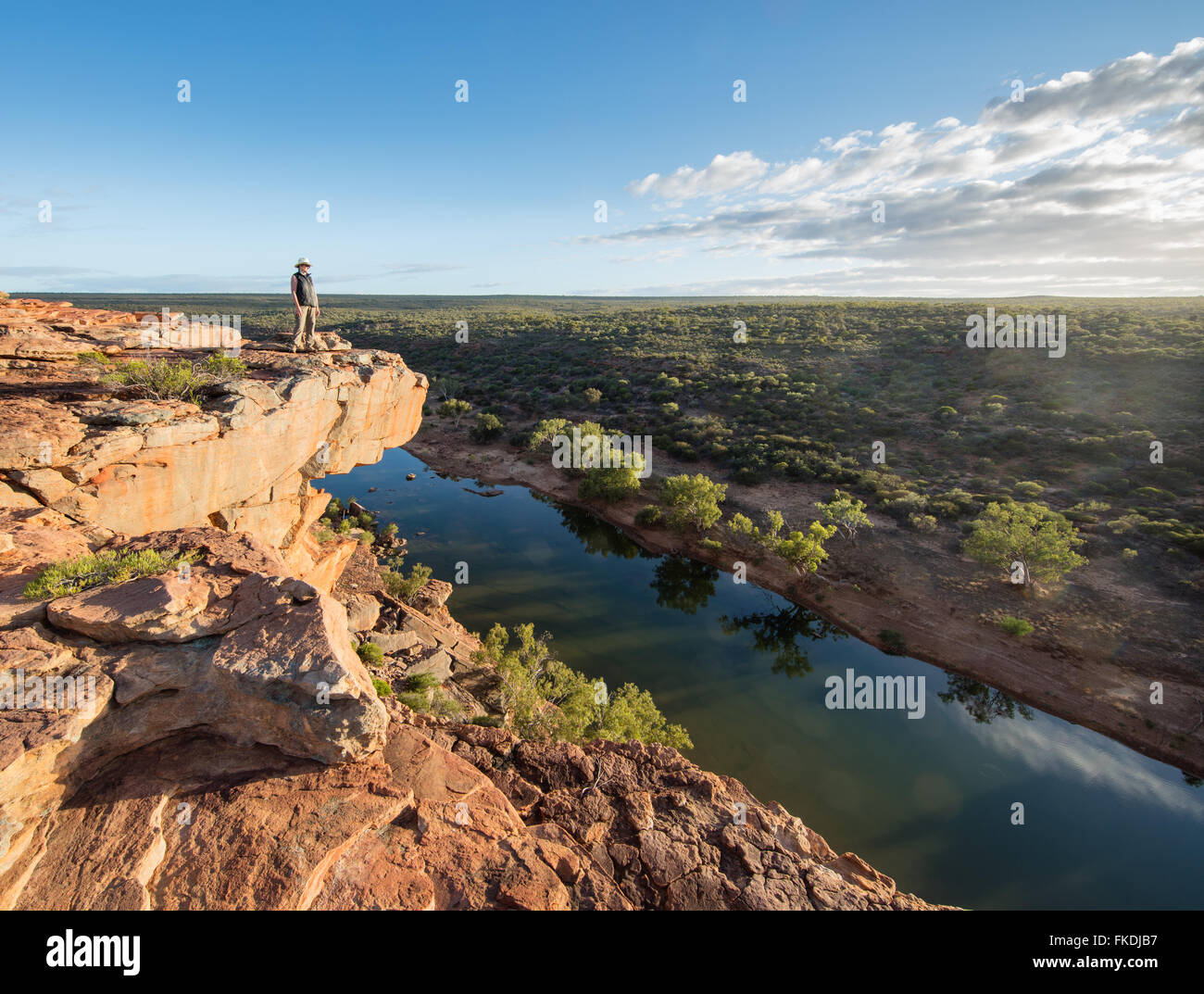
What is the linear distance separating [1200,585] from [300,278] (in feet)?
123

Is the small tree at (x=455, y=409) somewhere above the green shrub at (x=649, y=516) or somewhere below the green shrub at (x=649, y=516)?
above

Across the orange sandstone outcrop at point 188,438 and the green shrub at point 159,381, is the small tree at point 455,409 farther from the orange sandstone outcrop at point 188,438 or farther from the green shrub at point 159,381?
the green shrub at point 159,381

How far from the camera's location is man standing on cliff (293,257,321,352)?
1589cm

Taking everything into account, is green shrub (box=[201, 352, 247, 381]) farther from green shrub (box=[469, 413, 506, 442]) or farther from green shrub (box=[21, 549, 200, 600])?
green shrub (box=[469, 413, 506, 442])

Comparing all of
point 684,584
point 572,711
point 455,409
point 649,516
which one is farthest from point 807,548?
point 455,409

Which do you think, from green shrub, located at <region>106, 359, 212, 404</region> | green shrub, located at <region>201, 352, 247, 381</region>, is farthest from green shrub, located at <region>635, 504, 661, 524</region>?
green shrub, located at <region>106, 359, 212, 404</region>

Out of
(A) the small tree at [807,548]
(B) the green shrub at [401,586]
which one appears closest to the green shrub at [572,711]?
(B) the green shrub at [401,586]

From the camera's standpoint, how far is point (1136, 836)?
15719 millimetres

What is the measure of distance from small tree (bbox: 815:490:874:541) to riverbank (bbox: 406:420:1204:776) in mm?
773

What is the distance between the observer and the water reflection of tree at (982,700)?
64.7 feet

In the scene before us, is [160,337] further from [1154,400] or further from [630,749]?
[1154,400]

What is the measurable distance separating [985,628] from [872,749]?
27.7 ft

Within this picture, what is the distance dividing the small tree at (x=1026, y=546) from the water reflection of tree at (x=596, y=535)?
16559 mm
